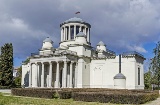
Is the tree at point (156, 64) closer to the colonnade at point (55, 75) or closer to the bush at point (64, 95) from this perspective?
the colonnade at point (55, 75)

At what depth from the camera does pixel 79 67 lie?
186 feet

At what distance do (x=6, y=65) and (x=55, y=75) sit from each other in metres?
12.3

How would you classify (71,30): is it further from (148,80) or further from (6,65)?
(148,80)

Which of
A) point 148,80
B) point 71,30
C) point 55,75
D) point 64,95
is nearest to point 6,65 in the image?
point 55,75

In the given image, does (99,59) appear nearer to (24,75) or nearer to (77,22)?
(77,22)

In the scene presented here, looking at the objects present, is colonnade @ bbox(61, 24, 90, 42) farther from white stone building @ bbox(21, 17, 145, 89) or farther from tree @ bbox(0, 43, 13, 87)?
tree @ bbox(0, 43, 13, 87)

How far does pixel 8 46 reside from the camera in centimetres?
6278

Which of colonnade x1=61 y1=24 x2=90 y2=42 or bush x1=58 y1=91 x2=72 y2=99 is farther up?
colonnade x1=61 y1=24 x2=90 y2=42

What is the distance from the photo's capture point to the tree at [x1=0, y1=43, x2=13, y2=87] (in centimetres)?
6003

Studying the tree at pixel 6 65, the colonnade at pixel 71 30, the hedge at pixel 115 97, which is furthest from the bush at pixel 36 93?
the colonnade at pixel 71 30

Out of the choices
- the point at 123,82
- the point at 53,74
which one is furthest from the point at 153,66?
the point at 53,74

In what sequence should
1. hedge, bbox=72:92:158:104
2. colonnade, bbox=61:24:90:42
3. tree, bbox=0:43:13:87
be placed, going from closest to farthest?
hedge, bbox=72:92:158:104 < tree, bbox=0:43:13:87 < colonnade, bbox=61:24:90:42

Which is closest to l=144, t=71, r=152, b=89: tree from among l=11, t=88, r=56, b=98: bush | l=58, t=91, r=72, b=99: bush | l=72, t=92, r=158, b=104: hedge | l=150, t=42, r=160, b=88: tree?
l=150, t=42, r=160, b=88: tree

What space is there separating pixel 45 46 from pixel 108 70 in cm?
1801
